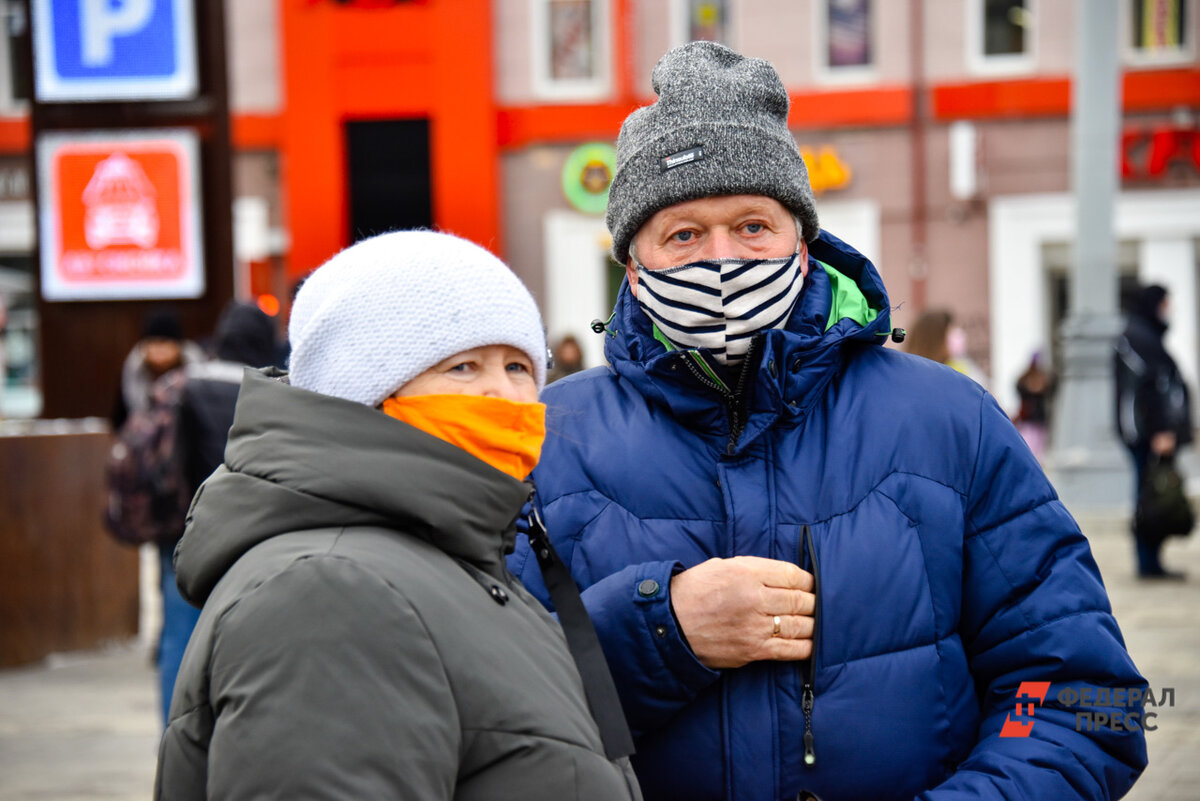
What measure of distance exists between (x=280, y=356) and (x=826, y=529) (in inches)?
178

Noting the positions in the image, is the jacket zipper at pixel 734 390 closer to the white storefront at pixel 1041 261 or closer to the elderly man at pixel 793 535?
the elderly man at pixel 793 535

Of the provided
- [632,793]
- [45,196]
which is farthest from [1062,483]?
[632,793]

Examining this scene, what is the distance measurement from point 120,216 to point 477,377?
6.53 m

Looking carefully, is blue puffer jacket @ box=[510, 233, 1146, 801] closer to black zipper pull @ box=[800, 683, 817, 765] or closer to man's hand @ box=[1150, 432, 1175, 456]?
black zipper pull @ box=[800, 683, 817, 765]

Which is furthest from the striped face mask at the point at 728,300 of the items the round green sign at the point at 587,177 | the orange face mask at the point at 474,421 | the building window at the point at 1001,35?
the building window at the point at 1001,35

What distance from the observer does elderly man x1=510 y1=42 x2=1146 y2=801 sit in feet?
6.08

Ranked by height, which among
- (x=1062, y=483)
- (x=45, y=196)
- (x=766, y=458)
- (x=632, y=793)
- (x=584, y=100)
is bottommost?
(x=1062, y=483)

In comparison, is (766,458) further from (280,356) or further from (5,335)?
(5,335)

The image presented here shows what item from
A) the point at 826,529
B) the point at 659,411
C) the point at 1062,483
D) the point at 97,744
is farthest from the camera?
the point at 1062,483

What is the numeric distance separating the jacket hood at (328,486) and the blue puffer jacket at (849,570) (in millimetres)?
397

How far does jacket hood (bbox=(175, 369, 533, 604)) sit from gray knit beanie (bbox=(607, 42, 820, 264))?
666mm

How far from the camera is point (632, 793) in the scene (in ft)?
5.37

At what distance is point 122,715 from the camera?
245 inches

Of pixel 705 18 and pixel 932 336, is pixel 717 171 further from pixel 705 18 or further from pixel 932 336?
pixel 705 18
